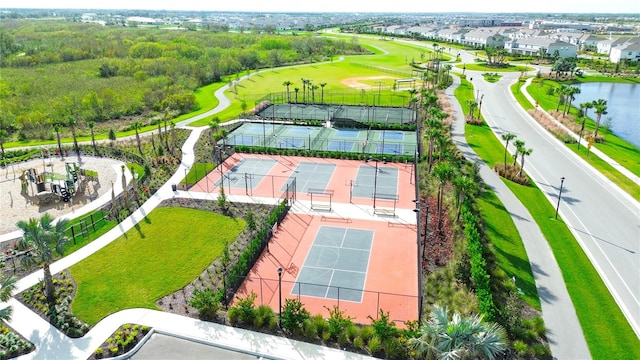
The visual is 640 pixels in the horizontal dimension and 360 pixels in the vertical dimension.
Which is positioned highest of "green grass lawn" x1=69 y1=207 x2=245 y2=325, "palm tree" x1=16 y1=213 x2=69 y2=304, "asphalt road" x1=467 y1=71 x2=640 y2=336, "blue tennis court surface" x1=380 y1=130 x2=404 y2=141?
"palm tree" x1=16 y1=213 x2=69 y2=304

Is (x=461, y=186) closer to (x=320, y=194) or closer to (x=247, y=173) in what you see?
(x=320, y=194)

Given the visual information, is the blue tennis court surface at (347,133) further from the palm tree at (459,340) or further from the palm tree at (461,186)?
the palm tree at (459,340)

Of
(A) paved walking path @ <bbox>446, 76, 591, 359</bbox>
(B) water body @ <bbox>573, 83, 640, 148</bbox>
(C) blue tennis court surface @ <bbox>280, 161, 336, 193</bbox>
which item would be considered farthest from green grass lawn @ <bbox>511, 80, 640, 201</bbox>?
(C) blue tennis court surface @ <bbox>280, 161, 336, 193</bbox>

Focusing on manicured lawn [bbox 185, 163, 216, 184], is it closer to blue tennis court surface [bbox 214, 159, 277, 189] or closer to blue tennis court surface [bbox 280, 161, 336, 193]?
blue tennis court surface [bbox 214, 159, 277, 189]

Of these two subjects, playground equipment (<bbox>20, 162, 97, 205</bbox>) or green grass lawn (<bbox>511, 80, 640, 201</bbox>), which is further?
green grass lawn (<bbox>511, 80, 640, 201</bbox>)

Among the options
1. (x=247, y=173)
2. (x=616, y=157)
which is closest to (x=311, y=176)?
(x=247, y=173)

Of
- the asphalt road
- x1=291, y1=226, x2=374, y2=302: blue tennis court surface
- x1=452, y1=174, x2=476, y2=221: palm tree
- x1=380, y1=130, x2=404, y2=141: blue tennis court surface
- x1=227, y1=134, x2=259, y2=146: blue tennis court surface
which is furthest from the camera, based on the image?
x1=380, y1=130, x2=404, y2=141: blue tennis court surface

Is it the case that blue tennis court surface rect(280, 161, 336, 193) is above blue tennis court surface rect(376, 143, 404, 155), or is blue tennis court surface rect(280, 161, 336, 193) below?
below
